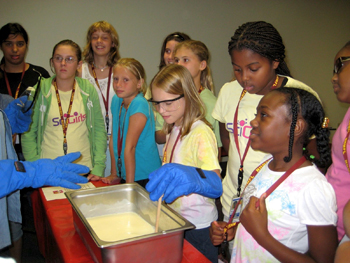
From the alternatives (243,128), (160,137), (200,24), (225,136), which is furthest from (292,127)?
(200,24)

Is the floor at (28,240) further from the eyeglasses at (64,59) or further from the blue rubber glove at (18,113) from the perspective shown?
the eyeglasses at (64,59)

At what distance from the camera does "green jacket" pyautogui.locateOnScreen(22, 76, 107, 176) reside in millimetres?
2227

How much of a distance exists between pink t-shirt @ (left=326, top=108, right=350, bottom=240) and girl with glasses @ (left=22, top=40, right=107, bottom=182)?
1642 millimetres

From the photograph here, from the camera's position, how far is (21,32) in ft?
8.84

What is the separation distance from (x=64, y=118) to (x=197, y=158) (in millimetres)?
1278

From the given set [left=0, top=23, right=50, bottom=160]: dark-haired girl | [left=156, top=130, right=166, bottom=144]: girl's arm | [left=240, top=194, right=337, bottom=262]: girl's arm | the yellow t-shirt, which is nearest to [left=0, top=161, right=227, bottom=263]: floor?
[left=0, top=23, right=50, bottom=160]: dark-haired girl

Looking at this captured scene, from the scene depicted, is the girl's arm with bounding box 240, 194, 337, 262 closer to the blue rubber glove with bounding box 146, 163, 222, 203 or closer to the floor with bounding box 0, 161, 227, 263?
the blue rubber glove with bounding box 146, 163, 222, 203

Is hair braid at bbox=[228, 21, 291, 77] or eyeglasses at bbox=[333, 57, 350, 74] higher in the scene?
hair braid at bbox=[228, 21, 291, 77]

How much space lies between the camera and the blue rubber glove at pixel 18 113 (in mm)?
1866

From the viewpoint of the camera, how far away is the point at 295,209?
0.97 metres

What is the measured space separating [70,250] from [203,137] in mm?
769

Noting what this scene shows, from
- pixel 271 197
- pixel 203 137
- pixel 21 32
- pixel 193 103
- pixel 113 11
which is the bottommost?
pixel 271 197

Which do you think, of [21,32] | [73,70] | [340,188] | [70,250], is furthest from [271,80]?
[21,32]

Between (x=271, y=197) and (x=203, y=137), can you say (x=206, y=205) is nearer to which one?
(x=203, y=137)
